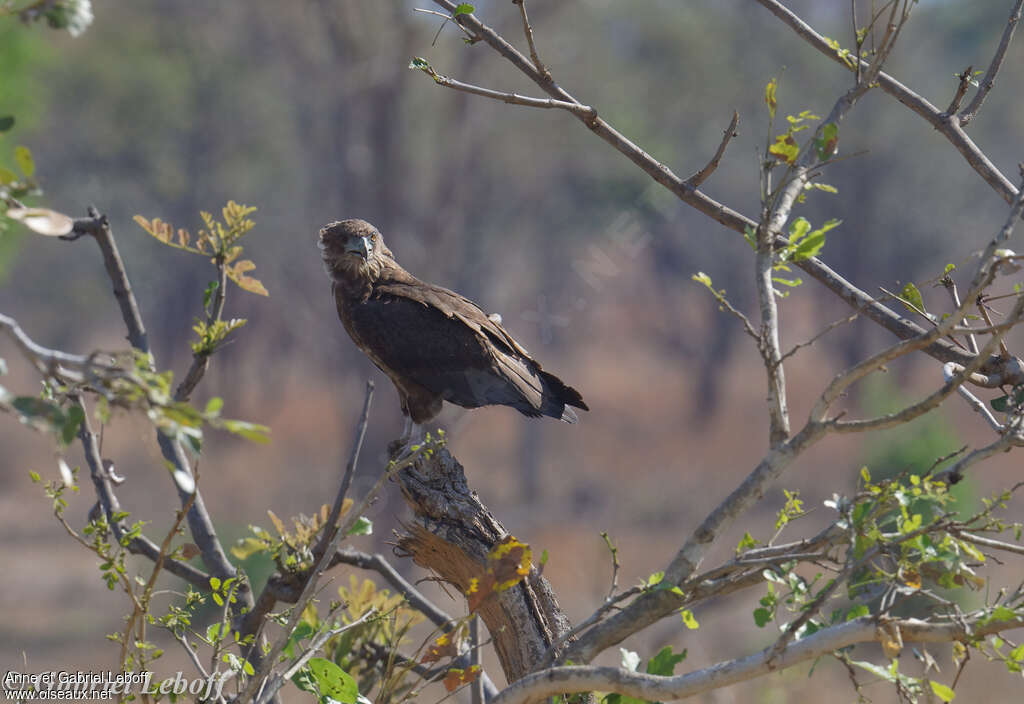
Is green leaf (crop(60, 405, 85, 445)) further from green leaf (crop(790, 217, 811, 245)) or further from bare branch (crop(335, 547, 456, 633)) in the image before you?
bare branch (crop(335, 547, 456, 633))

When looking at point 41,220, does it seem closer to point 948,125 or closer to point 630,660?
point 630,660

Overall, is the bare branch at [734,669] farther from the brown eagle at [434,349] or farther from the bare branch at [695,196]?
the brown eagle at [434,349]

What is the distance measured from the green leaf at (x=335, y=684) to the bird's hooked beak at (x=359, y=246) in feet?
8.02

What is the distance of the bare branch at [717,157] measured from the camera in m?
2.48

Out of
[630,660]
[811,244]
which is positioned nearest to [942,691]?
[630,660]

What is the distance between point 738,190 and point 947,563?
69.3ft

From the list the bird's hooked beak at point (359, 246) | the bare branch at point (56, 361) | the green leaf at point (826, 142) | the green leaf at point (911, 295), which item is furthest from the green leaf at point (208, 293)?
the bird's hooked beak at point (359, 246)

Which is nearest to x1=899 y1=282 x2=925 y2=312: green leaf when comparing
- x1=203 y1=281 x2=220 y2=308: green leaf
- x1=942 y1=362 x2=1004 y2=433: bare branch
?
x1=942 y1=362 x2=1004 y2=433: bare branch

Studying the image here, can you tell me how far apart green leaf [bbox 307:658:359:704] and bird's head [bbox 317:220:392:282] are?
8.04ft

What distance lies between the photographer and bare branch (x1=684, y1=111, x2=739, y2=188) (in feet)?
8.14

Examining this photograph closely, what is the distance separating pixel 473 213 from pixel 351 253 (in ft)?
51.7

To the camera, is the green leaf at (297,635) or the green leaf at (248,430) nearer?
the green leaf at (248,430)

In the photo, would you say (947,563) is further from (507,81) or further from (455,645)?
(507,81)

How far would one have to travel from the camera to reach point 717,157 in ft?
8.35
